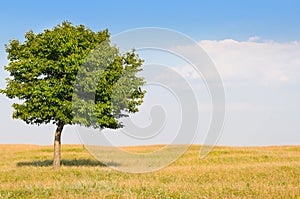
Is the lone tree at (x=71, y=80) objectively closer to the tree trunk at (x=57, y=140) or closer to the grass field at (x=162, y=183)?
the tree trunk at (x=57, y=140)

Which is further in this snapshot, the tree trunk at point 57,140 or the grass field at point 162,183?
the tree trunk at point 57,140

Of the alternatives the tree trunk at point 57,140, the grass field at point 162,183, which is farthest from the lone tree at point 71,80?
the grass field at point 162,183

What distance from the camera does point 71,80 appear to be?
30094 mm

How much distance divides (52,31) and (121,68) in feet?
23.3

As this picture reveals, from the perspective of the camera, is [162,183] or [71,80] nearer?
[162,183]

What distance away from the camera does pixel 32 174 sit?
89.4 feet

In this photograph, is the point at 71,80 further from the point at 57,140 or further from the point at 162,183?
the point at 162,183

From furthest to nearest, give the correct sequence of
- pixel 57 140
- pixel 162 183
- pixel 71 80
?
pixel 57 140, pixel 71 80, pixel 162 183

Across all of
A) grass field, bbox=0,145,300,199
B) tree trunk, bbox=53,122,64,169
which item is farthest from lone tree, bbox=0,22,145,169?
grass field, bbox=0,145,300,199

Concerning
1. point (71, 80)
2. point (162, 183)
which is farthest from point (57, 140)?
point (162, 183)

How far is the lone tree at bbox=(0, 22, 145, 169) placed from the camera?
2984cm

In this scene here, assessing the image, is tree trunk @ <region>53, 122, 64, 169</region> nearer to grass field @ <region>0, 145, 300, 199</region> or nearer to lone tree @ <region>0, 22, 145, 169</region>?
lone tree @ <region>0, 22, 145, 169</region>

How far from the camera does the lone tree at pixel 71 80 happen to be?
2984 cm

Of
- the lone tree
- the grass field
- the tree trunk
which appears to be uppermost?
the lone tree
